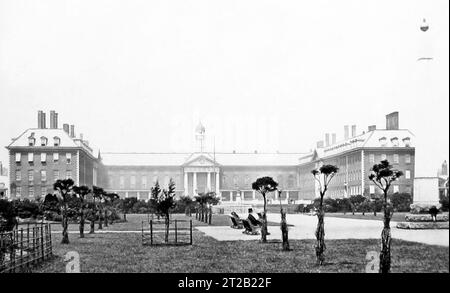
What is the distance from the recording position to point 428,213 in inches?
652

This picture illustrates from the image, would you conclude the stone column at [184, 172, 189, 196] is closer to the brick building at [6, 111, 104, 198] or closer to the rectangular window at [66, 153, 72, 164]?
the brick building at [6, 111, 104, 198]

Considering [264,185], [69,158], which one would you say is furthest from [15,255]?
[69,158]

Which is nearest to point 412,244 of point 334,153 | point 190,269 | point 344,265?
point 344,265

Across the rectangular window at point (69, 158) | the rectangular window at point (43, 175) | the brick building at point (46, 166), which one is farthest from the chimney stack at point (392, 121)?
the rectangular window at point (43, 175)

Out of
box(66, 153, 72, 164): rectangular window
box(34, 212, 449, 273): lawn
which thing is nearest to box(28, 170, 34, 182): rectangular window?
box(66, 153, 72, 164): rectangular window

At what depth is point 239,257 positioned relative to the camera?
1274 cm

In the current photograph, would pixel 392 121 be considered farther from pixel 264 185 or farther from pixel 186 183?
pixel 186 183

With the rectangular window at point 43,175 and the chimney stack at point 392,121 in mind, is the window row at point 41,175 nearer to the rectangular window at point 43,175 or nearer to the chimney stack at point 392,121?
the rectangular window at point 43,175

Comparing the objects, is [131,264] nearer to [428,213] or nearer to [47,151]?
[428,213]

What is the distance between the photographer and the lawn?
10.8m

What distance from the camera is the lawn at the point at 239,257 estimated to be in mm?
10766

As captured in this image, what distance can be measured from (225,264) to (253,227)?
9270mm
